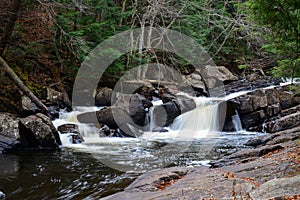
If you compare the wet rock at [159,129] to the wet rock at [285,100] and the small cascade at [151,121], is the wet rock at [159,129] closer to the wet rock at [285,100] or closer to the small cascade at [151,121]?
the small cascade at [151,121]

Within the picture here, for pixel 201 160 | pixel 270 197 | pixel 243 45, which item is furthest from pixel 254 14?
pixel 243 45

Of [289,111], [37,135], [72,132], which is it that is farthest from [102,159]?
[289,111]

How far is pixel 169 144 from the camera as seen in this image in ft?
32.9

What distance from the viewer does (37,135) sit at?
9.02m

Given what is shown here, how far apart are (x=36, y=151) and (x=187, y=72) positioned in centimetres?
1169

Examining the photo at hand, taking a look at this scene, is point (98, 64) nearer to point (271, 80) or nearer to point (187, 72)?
point (187, 72)

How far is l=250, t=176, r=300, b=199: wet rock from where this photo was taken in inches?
115

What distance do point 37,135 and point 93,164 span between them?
7.69 ft

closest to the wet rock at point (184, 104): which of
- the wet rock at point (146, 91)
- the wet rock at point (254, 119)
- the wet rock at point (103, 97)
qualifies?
the wet rock at point (146, 91)

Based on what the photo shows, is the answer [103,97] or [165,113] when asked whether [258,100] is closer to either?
[165,113]

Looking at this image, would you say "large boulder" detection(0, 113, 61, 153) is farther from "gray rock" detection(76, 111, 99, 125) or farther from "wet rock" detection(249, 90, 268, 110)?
"wet rock" detection(249, 90, 268, 110)

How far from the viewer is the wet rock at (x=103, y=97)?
13916mm

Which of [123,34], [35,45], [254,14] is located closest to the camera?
[254,14]

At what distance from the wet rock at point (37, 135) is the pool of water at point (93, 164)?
0.47m
